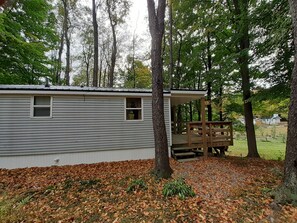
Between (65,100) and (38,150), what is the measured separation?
2300 mm

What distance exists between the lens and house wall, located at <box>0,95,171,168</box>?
23.5 feet

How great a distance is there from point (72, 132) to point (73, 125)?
30cm

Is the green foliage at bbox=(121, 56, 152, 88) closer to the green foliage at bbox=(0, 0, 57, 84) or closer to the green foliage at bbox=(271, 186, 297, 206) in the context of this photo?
the green foliage at bbox=(0, 0, 57, 84)

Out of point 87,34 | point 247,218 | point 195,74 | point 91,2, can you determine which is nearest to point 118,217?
point 247,218

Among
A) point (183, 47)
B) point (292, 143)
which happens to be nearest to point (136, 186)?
point (292, 143)

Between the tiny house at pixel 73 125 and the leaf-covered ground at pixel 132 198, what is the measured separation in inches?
41.3

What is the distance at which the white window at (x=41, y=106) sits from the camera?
24.5 ft

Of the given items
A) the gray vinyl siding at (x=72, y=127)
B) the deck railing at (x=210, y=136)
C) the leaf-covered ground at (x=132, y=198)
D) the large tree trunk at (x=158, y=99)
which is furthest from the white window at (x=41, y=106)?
the deck railing at (x=210, y=136)

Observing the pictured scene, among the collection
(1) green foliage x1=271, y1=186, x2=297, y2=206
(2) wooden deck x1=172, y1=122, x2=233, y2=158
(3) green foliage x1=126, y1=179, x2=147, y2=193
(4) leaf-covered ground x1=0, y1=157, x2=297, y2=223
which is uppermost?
(2) wooden deck x1=172, y1=122, x2=233, y2=158

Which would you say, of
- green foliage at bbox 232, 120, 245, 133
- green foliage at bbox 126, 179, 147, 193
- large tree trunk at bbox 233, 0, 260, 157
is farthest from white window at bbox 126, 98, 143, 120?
green foliage at bbox 232, 120, 245, 133

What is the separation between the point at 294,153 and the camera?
3.97 m

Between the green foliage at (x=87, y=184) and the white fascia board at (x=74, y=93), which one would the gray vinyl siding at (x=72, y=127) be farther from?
the green foliage at (x=87, y=184)

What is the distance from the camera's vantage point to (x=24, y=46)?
33.2 feet

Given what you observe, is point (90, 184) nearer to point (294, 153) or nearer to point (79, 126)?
point (79, 126)
